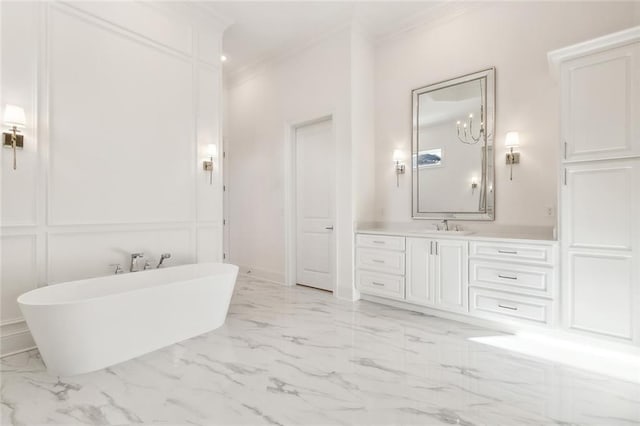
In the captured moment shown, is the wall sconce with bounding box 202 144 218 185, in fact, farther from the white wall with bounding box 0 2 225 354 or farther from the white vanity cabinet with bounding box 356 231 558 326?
the white vanity cabinet with bounding box 356 231 558 326

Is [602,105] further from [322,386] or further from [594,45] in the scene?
[322,386]

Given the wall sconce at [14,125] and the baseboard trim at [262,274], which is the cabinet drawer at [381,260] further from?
the wall sconce at [14,125]

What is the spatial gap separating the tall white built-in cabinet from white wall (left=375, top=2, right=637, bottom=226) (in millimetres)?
364

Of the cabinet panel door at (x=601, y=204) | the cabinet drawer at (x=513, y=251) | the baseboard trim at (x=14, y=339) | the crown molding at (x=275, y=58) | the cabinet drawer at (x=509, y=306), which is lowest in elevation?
the baseboard trim at (x=14, y=339)

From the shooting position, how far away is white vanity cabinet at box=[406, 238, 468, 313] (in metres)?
3.10

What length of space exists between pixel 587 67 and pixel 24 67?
14.4 feet

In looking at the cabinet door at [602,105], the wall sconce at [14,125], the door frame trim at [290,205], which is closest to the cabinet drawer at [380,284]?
the door frame trim at [290,205]

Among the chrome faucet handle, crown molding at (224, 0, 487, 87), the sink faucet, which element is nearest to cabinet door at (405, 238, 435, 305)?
crown molding at (224, 0, 487, 87)

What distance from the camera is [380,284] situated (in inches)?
146

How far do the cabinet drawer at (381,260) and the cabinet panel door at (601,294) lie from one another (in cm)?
150

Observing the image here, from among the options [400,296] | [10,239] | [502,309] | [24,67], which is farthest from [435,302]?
[24,67]

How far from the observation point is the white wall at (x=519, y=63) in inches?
116

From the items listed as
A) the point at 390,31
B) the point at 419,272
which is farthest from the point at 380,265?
the point at 390,31

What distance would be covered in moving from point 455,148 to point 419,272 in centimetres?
146
